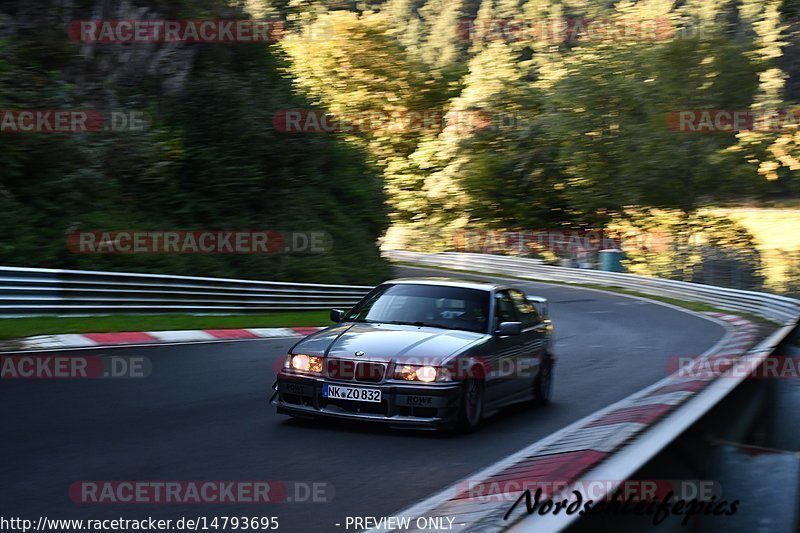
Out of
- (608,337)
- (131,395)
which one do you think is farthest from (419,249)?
(131,395)

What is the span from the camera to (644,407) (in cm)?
1073

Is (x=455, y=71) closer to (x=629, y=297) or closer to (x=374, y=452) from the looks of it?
(x=629, y=297)

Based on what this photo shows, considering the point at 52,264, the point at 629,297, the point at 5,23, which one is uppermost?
the point at 5,23

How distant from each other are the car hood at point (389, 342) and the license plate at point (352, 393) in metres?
0.27

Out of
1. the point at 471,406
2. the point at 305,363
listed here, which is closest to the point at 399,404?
the point at 471,406

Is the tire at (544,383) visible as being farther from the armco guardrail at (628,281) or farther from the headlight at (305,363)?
the armco guardrail at (628,281)

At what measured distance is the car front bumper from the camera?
28.5 ft

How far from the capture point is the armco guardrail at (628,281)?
29.5m

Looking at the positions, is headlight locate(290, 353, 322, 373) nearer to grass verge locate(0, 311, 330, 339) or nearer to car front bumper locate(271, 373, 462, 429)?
car front bumper locate(271, 373, 462, 429)

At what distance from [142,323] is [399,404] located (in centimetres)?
948

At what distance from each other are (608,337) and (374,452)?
13.8m

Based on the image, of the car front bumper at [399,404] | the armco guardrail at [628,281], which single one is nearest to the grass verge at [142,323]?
the car front bumper at [399,404]

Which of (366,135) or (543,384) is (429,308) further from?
(366,135)

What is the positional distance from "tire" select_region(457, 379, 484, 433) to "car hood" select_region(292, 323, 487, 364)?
1.16 feet
